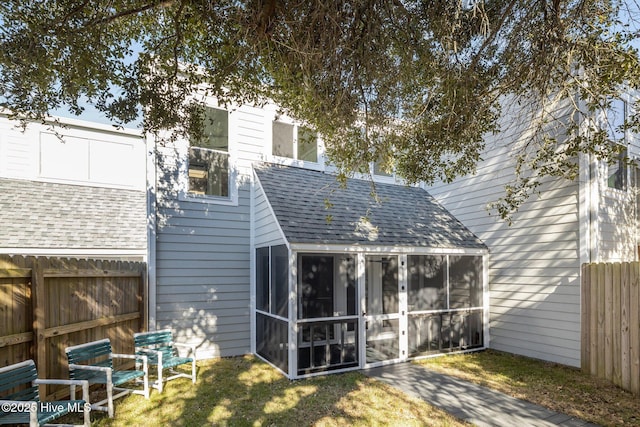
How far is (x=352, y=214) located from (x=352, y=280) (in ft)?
5.06

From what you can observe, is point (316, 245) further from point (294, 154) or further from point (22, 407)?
point (22, 407)

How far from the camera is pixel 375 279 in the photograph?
7.09 m

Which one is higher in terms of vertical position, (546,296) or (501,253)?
(501,253)

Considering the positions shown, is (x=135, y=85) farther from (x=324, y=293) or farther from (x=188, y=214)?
(x=324, y=293)

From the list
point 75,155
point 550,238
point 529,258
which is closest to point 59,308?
point 75,155

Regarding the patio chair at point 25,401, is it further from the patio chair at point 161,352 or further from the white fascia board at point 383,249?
the white fascia board at point 383,249

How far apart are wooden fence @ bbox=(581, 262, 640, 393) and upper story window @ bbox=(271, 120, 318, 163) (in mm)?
5987

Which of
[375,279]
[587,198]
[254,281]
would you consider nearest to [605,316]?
[587,198]

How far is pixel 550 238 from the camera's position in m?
7.09

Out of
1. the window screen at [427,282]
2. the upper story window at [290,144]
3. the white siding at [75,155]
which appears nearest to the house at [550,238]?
the window screen at [427,282]

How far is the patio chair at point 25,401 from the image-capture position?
3.41m

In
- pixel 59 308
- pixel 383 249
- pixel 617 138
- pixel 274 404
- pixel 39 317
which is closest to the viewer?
pixel 39 317

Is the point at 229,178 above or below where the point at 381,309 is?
above

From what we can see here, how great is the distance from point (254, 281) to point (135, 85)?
4.31 meters
